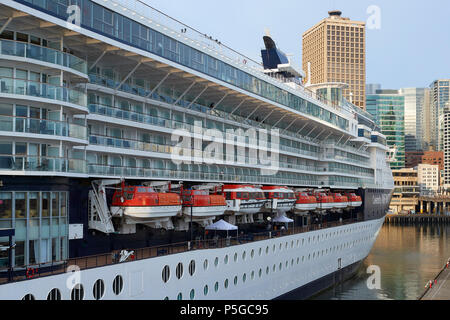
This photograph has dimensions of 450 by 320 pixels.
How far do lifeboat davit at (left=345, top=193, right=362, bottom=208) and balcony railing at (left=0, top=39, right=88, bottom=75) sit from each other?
4301 cm

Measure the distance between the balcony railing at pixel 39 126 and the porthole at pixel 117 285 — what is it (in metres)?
6.43

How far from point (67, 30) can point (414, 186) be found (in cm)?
18735

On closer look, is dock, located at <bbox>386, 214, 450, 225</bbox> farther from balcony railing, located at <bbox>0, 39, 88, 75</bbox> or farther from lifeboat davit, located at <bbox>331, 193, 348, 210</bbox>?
balcony railing, located at <bbox>0, 39, 88, 75</bbox>

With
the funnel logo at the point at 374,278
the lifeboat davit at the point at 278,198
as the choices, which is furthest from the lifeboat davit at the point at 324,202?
the funnel logo at the point at 374,278

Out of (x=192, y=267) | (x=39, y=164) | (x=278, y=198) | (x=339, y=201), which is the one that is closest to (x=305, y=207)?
(x=278, y=198)

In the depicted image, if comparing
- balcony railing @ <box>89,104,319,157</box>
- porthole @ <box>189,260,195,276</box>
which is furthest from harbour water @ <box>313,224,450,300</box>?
balcony railing @ <box>89,104,319,157</box>

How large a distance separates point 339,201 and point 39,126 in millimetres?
40364

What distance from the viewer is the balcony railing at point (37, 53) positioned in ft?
62.7

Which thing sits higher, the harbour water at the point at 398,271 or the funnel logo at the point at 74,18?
Result: the funnel logo at the point at 74,18

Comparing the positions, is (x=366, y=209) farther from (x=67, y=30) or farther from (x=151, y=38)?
(x=67, y=30)

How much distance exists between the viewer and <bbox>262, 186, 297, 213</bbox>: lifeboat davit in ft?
134

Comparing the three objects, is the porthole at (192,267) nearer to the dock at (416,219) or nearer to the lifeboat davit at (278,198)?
the lifeboat davit at (278,198)

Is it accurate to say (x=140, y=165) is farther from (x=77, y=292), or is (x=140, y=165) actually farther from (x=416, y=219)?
(x=416, y=219)
